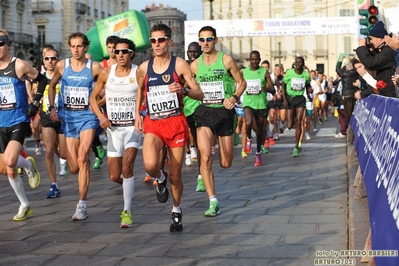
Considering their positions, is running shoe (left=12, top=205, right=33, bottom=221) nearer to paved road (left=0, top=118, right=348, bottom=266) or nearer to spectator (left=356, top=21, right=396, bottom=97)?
paved road (left=0, top=118, right=348, bottom=266)

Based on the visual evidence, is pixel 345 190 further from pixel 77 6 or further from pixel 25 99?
pixel 77 6

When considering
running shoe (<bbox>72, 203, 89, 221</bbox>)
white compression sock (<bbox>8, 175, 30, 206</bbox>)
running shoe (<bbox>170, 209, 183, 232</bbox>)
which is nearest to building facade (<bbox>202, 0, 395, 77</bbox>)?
white compression sock (<bbox>8, 175, 30, 206</bbox>)

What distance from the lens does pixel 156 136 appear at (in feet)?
22.3

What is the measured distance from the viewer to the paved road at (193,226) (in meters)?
5.75

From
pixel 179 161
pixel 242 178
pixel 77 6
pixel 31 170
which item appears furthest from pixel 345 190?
pixel 77 6

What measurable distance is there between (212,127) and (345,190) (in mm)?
2149

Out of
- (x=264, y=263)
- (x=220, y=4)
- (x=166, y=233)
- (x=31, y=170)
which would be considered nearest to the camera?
(x=264, y=263)

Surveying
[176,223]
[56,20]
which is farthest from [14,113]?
[56,20]

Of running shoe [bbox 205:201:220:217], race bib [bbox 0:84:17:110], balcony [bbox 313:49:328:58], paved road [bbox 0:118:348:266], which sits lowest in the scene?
paved road [bbox 0:118:348:266]

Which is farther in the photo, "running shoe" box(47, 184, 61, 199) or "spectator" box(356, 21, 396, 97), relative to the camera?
"running shoe" box(47, 184, 61, 199)

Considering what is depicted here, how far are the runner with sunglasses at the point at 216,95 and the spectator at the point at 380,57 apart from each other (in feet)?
5.34

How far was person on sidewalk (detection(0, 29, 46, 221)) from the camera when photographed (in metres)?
7.62

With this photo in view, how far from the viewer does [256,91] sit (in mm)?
13172

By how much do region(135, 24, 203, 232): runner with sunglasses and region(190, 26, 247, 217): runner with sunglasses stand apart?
101 cm
